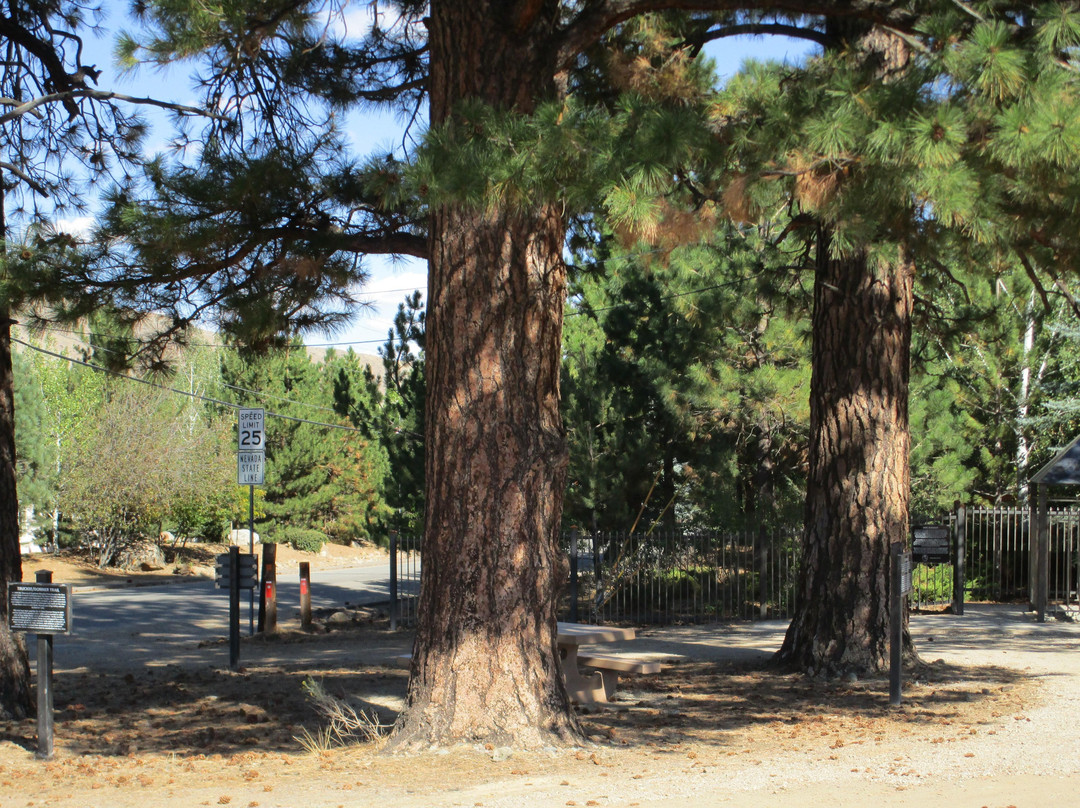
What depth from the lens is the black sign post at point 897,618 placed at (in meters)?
8.30

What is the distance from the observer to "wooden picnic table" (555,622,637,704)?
8828 mm

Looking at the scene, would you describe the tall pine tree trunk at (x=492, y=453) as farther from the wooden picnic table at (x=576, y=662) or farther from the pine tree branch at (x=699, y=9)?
the wooden picnic table at (x=576, y=662)

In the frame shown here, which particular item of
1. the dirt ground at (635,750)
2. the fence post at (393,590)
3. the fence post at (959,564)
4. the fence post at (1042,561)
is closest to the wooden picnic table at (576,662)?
the dirt ground at (635,750)

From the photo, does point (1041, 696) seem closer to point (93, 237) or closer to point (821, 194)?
point (821, 194)

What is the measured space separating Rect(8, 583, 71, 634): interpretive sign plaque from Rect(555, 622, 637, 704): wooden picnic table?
147 inches

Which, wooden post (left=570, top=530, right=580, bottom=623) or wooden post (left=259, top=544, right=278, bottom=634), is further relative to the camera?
wooden post (left=570, top=530, right=580, bottom=623)

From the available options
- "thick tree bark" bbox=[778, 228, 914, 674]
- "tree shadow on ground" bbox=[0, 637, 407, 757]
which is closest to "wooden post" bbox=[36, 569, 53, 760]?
"tree shadow on ground" bbox=[0, 637, 407, 757]

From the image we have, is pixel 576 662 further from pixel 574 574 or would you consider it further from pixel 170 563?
pixel 170 563

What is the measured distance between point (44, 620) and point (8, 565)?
170 cm

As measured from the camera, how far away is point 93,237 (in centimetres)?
819

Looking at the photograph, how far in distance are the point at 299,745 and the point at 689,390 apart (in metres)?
10.3

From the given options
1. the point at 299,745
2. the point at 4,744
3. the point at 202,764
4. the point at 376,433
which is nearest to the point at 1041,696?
the point at 299,745

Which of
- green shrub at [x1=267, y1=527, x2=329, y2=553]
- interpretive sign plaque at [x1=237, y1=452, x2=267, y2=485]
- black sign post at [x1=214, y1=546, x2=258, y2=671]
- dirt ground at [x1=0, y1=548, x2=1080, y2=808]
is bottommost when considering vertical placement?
green shrub at [x1=267, y1=527, x2=329, y2=553]

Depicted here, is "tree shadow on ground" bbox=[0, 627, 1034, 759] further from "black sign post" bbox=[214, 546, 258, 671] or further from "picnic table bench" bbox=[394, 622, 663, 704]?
"black sign post" bbox=[214, 546, 258, 671]
